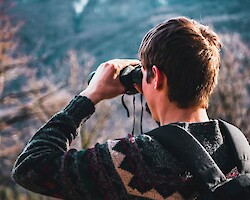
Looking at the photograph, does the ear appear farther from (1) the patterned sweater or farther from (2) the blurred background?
(2) the blurred background

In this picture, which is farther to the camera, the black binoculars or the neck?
the black binoculars

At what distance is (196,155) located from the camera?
1.44 meters

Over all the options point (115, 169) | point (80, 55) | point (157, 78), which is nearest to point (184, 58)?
point (157, 78)

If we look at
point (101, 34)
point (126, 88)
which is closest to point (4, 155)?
point (126, 88)

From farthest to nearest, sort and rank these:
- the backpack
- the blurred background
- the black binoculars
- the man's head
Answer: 1. the blurred background
2. the black binoculars
3. the man's head
4. the backpack

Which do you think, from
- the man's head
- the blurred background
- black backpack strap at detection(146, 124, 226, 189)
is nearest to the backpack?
black backpack strap at detection(146, 124, 226, 189)

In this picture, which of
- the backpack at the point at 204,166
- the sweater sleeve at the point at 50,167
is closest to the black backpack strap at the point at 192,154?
the backpack at the point at 204,166

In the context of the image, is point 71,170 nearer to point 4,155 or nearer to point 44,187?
point 44,187

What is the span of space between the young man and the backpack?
0.03 m

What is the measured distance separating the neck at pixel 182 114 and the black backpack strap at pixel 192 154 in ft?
0.32

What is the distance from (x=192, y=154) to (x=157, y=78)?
10.0 inches

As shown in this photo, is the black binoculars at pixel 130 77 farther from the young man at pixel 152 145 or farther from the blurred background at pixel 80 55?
the blurred background at pixel 80 55

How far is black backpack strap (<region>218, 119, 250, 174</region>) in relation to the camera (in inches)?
59.0

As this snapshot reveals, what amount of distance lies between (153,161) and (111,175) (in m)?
0.12
